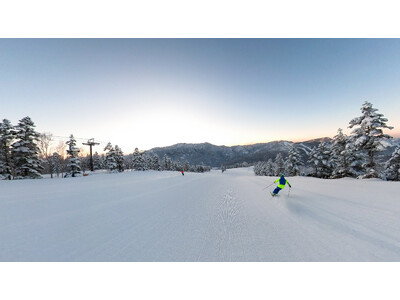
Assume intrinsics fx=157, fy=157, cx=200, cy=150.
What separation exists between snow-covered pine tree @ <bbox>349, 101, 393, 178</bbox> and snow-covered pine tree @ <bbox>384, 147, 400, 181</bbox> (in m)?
6.72

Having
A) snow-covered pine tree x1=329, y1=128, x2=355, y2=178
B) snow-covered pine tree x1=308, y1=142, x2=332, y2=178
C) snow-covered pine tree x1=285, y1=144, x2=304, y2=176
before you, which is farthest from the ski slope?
snow-covered pine tree x1=285, y1=144, x2=304, y2=176

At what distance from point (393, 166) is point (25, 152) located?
55.5 meters

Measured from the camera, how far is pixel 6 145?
25922mm

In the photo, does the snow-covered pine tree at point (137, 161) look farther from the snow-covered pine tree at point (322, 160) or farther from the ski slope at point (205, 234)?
the ski slope at point (205, 234)

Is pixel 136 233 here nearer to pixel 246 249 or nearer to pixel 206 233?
pixel 206 233

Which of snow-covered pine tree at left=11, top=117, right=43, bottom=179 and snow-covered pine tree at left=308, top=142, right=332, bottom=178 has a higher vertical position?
snow-covered pine tree at left=11, top=117, right=43, bottom=179

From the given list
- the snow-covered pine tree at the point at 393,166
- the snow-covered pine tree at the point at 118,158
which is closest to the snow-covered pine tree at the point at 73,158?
the snow-covered pine tree at the point at 118,158

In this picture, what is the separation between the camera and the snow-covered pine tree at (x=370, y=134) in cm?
1816

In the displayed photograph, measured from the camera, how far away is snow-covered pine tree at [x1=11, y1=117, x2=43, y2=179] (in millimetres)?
24922

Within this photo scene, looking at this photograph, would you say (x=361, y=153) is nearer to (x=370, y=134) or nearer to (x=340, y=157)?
(x=340, y=157)

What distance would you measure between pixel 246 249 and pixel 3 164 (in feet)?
139

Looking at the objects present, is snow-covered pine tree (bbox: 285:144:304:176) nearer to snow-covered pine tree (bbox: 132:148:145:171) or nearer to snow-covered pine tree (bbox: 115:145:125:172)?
snow-covered pine tree (bbox: 132:148:145:171)
